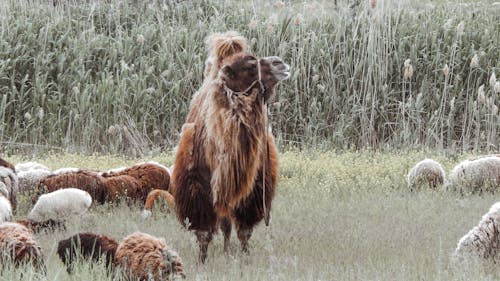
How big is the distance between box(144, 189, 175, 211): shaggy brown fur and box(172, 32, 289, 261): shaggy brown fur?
139 centimetres

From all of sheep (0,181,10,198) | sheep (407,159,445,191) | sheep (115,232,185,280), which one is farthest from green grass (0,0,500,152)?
sheep (115,232,185,280)

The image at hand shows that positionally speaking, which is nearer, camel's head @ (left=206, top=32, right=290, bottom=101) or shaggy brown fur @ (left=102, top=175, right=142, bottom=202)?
camel's head @ (left=206, top=32, right=290, bottom=101)

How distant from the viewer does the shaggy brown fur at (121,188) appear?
8172mm

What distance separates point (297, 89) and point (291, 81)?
272 mm

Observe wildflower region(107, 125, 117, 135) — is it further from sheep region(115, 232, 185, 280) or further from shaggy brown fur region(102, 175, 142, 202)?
sheep region(115, 232, 185, 280)

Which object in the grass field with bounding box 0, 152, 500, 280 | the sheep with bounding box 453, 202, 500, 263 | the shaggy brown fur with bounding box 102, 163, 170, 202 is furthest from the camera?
the shaggy brown fur with bounding box 102, 163, 170, 202

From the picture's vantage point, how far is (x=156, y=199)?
313 inches

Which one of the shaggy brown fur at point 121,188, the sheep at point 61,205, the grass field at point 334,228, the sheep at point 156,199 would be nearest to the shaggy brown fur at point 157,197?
the sheep at point 156,199

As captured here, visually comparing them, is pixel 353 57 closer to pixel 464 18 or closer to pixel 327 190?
pixel 464 18

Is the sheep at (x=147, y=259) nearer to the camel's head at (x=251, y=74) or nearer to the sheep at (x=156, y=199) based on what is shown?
the camel's head at (x=251, y=74)

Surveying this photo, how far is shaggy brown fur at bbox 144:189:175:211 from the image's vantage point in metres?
7.77

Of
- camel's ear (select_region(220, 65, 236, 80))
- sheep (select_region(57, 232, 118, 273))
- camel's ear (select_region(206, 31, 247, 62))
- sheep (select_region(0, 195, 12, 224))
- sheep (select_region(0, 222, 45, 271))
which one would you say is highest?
camel's ear (select_region(206, 31, 247, 62))

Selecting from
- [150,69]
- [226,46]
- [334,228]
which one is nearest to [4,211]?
[226,46]

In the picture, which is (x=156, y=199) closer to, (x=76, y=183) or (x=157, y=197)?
(x=157, y=197)
